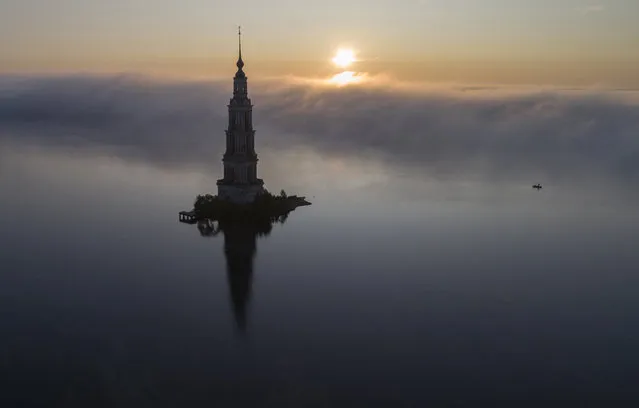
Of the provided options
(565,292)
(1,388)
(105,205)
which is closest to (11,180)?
(105,205)

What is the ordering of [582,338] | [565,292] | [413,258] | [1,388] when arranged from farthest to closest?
[413,258]
[565,292]
[582,338]
[1,388]

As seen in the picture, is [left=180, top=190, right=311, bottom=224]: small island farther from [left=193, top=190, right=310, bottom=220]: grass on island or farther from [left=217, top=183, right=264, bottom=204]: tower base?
[left=217, top=183, right=264, bottom=204]: tower base

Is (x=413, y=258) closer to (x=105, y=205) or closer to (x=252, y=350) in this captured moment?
(x=252, y=350)

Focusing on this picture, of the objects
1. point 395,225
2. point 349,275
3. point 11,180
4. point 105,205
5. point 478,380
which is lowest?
point 478,380

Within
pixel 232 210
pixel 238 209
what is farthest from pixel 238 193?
pixel 232 210

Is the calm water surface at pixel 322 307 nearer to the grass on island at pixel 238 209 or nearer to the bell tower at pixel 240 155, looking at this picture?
the grass on island at pixel 238 209

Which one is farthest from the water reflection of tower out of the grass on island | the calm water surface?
the grass on island
